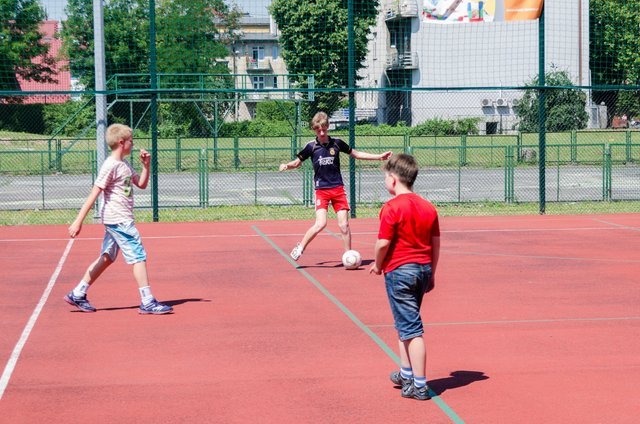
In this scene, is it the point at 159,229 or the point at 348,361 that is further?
the point at 159,229

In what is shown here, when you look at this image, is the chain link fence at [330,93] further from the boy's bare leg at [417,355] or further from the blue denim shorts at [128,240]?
the boy's bare leg at [417,355]

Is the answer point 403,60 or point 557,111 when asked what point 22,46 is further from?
point 557,111

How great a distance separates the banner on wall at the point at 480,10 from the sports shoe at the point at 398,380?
1557cm

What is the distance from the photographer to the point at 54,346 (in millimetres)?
8125

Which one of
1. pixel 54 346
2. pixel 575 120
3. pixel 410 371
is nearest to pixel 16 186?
pixel 575 120

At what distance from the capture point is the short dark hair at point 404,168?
6.22 m

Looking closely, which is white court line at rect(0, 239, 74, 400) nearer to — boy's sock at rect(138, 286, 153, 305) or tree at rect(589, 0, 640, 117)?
boy's sock at rect(138, 286, 153, 305)

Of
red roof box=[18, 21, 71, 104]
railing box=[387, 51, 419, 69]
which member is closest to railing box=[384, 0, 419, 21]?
railing box=[387, 51, 419, 69]

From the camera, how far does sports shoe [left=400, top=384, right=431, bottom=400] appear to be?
6.28 m

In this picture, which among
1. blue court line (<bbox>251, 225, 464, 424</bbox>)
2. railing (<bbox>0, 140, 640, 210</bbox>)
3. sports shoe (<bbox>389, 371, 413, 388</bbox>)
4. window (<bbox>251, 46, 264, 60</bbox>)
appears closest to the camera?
blue court line (<bbox>251, 225, 464, 424</bbox>)

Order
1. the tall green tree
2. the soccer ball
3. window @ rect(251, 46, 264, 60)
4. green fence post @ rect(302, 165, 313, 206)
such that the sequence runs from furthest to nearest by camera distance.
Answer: window @ rect(251, 46, 264, 60)
the tall green tree
green fence post @ rect(302, 165, 313, 206)
the soccer ball

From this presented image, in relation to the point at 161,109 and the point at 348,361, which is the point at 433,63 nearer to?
the point at 161,109

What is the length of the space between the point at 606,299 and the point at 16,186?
82.6 feet

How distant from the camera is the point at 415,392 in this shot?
629cm
